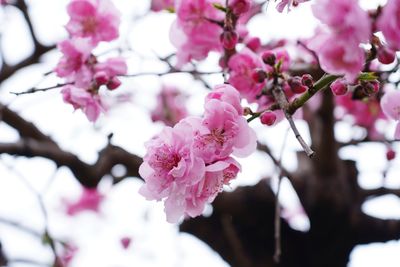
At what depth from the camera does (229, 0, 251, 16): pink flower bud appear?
1434mm

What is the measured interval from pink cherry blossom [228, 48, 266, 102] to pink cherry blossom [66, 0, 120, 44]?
1.73 ft

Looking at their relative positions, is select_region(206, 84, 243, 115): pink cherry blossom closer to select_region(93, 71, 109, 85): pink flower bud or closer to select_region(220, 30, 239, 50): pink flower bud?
select_region(220, 30, 239, 50): pink flower bud

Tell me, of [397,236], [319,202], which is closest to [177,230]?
[319,202]

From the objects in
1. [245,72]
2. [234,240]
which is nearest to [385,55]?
[245,72]

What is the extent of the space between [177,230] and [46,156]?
90cm

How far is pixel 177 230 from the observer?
2.86m

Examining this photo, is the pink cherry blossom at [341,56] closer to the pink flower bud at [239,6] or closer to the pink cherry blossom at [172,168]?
the pink cherry blossom at [172,168]

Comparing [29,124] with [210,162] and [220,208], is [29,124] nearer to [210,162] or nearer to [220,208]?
[220,208]

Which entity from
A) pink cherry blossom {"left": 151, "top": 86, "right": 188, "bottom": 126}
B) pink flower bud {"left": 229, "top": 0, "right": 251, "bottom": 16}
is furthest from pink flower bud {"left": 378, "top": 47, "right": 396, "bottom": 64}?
pink cherry blossom {"left": 151, "top": 86, "right": 188, "bottom": 126}

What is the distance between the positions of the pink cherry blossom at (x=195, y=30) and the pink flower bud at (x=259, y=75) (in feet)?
0.95

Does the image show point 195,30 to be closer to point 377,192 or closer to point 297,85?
point 297,85

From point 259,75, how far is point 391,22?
630mm

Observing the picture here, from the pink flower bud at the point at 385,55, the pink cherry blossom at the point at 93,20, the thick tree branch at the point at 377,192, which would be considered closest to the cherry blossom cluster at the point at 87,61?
the pink cherry blossom at the point at 93,20

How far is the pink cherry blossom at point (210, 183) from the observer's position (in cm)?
108
